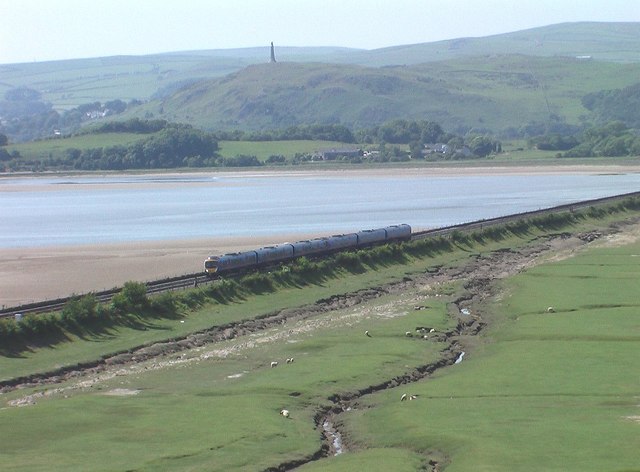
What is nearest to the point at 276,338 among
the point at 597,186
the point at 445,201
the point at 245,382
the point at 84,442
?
the point at 245,382

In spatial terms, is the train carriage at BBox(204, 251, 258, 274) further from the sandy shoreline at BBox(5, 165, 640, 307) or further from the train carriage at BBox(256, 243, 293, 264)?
the sandy shoreline at BBox(5, 165, 640, 307)

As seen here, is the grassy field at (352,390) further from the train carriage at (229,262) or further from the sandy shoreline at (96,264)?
the sandy shoreline at (96,264)

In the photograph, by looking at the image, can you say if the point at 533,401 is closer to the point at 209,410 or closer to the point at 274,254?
the point at 209,410

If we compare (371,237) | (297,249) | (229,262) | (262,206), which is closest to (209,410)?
(229,262)

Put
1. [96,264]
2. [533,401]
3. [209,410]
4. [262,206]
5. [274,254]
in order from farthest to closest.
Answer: [262,206] < [96,264] < [274,254] < [533,401] < [209,410]

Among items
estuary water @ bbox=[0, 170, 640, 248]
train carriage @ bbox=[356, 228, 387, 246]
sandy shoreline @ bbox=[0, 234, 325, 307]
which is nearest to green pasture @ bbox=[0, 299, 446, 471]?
sandy shoreline @ bbox=[0, 234, 325, 307]

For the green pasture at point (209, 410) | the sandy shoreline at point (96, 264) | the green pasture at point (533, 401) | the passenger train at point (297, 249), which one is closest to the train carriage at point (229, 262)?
the passenger train at point (297, 249)
